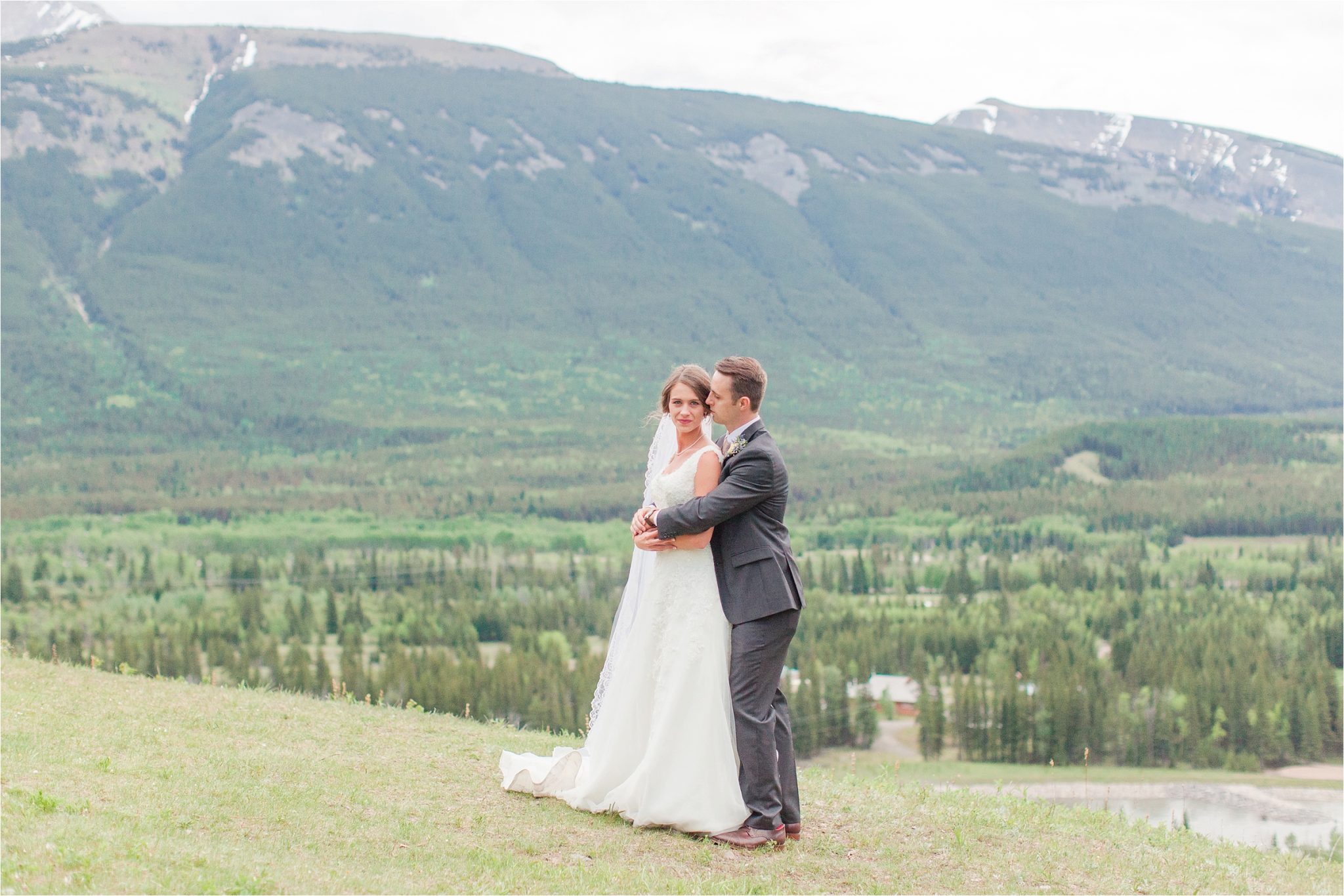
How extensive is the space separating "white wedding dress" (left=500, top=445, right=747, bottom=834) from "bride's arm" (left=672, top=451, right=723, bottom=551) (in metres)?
0.07

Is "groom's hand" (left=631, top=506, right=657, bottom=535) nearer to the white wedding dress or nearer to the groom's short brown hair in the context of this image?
the white wedding dress

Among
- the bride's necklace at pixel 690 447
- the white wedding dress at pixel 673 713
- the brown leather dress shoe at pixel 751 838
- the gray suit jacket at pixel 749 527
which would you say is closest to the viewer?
the gray suit jacket at pixel 749 527

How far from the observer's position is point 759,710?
9891mm

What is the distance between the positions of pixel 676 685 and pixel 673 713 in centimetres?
21

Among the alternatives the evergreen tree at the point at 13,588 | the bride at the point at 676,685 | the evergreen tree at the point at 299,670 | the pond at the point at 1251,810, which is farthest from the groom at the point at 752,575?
the evergreen tree at the point at 13,588

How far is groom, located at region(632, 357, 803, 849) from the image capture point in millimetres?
9742

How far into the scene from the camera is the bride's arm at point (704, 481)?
9.98 metres

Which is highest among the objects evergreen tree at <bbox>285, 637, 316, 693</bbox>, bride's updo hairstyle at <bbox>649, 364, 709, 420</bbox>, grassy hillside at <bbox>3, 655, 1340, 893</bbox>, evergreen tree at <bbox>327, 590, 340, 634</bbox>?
bride's updo hairstyle at <bbox>649, 364, 709, 420</bbox>

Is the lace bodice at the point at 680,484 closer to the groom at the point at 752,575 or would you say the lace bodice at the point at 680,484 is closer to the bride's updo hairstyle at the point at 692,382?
the groom at the point at 752,575

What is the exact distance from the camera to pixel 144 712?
512 inches

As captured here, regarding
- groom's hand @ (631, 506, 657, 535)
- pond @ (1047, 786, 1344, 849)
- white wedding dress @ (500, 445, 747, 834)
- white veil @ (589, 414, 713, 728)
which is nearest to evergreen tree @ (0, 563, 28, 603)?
pond @ (1047, 786, 1344, 849)

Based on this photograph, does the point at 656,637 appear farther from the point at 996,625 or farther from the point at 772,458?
the point at 996,625

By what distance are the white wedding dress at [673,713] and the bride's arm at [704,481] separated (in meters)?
0.07

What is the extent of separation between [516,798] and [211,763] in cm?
252
